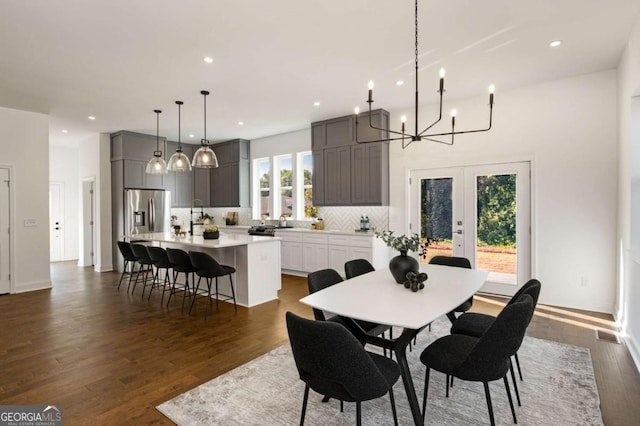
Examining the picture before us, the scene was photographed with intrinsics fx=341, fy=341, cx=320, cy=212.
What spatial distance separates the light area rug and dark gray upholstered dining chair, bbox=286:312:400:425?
576mm

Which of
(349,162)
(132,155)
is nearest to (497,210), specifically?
(349,162)

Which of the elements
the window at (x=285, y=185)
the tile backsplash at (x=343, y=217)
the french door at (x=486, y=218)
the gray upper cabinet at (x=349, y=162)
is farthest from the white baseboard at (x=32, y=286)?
the french door at (x=486, y=218)

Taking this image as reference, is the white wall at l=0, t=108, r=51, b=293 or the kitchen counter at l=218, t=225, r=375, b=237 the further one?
the kitchen counter at l=218, t=225, r=375, b=237

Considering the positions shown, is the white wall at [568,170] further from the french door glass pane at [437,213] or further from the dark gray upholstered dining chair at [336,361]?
the dark gray upholstered dining chair at [336,361]

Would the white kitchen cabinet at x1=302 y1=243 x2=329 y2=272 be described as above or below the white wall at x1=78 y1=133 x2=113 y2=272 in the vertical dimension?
below

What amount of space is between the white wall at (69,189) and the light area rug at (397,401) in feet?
28.6

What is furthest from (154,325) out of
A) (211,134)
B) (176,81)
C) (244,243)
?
(211,134)

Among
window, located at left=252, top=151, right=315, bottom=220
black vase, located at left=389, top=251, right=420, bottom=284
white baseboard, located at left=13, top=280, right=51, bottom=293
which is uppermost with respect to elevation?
window, located at left=252, top=151, right=315, bottom=220

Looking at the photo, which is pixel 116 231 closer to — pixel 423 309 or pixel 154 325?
pixel 154 325

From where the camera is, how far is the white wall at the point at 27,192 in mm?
5562

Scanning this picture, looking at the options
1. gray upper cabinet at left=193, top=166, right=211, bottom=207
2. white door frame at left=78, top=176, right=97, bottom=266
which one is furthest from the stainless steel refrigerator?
white door frame at left=78, top=176, right=97, bottom=266

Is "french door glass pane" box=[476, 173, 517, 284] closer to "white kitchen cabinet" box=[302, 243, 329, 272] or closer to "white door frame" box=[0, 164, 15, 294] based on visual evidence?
"white kitchen cabinet" box=[302, 243, 329, 272]

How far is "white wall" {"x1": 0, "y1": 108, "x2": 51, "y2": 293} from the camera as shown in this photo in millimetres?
5562

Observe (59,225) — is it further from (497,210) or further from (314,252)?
(497,210)
